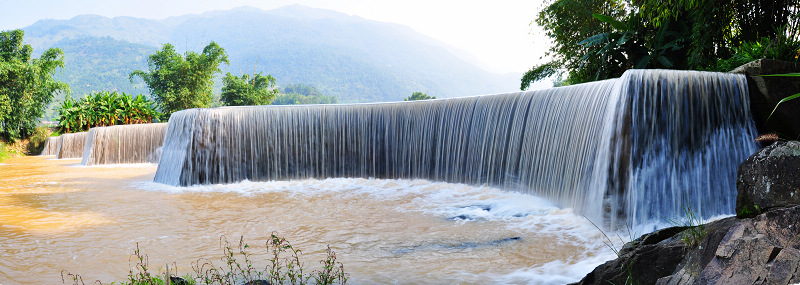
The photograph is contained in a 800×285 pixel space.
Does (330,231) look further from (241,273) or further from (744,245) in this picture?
(744,245)

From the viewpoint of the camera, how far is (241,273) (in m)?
3.86

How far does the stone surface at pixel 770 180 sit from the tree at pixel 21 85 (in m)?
37.6

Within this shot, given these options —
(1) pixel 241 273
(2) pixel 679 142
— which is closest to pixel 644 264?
(1) pixel 241 273

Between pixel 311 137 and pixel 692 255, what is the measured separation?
1010cm

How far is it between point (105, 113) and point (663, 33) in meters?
31.7

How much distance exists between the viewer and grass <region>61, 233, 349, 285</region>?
3441 millimetres

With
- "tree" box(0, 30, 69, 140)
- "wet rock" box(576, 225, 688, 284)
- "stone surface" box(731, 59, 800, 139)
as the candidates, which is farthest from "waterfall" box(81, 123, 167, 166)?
"wet rock" box(576, 225, 688, 284)

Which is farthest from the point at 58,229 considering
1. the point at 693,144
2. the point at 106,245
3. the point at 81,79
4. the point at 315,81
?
the point at 315,81

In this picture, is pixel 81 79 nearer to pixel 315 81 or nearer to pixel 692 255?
pixel 315 81

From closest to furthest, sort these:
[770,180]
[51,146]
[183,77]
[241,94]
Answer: [770,180] < [51,146] < [183,77] < [241,94]

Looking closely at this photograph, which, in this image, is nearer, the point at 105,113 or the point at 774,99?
the point at 774,99

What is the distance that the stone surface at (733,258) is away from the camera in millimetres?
2193

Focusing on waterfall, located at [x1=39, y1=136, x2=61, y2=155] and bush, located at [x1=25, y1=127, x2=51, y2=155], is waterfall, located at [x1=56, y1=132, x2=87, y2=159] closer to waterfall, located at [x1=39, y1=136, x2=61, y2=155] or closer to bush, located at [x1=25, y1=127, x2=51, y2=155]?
waterfall, located at [x1=39, y1=136, x2=61, y2=155]

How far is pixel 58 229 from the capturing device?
6418 mm
